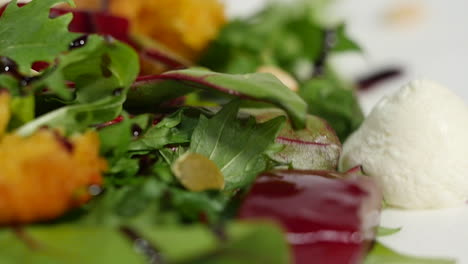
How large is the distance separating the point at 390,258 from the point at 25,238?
1.90ft

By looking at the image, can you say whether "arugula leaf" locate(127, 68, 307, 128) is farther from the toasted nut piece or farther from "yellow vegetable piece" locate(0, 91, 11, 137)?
the toasted nut piece

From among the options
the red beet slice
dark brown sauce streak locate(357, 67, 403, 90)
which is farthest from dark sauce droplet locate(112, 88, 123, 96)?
dark brown sauce streak locate(357, 67, 403, 90)

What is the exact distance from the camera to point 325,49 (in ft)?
7.18

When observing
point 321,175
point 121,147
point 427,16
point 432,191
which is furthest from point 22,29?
point 427,16

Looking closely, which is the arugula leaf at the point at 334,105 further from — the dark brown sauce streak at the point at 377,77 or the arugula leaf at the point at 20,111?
the dark brown sauce streak at the point at 377,77

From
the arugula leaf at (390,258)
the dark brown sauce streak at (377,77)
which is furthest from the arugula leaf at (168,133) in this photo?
the dark brown sauce streak at (377,77)

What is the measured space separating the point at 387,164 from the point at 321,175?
28 centimetres

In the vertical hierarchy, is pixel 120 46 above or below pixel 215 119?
above

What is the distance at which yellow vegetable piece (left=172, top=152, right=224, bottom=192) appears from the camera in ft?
3.73

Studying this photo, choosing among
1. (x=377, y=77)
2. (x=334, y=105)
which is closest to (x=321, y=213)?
(x=334, y=105)

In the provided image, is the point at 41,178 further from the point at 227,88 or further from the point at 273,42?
the point at 273,42

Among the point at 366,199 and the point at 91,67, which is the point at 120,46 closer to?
the point at 91,67

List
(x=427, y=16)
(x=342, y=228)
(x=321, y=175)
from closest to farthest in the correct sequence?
(x=342, y=228)
(x=321, y=175)
(x=427, y=16)

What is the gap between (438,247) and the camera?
46.4 inches
